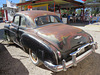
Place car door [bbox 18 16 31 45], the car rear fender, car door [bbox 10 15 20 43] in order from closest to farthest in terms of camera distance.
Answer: the car rear fender
car door [bbox 18 16 31 45]
car door [bbox 10 15 20 43]

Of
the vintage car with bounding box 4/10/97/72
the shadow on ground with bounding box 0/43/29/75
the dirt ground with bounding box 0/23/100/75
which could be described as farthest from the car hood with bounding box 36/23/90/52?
the shadow on ground with bounding box 0/43/29/75

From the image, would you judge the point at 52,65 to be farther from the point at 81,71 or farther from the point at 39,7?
the point at 39,7

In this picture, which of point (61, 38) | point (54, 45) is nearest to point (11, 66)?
point (54, 45)

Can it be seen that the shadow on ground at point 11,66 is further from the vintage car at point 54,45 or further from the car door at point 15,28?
the car door at point 15,28

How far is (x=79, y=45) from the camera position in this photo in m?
2.63

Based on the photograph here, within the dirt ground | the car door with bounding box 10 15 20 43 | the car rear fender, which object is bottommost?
the dirt ground

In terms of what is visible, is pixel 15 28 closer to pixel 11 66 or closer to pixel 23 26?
pixel 23 26

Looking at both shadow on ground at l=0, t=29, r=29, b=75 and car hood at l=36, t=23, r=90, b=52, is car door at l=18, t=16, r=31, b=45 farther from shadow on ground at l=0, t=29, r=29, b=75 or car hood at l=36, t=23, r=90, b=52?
shadow on ground at l=0, t=29, r=29, b=75

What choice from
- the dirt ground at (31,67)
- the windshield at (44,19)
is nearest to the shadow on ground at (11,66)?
the dirt ground at (31,67)

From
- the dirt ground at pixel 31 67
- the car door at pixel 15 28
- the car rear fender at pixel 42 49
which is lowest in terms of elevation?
the dirt ground at pixel 31 67

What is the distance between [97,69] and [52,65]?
158 cm

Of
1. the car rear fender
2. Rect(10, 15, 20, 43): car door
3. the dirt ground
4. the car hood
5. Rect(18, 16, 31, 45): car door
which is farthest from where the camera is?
Rect(10, 15, 20, 43): car door

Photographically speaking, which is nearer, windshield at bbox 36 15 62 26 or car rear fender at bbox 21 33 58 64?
car rear fender at bbox 21 33 58 64

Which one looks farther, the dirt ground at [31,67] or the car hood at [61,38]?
the dirt ground at [31,67]
